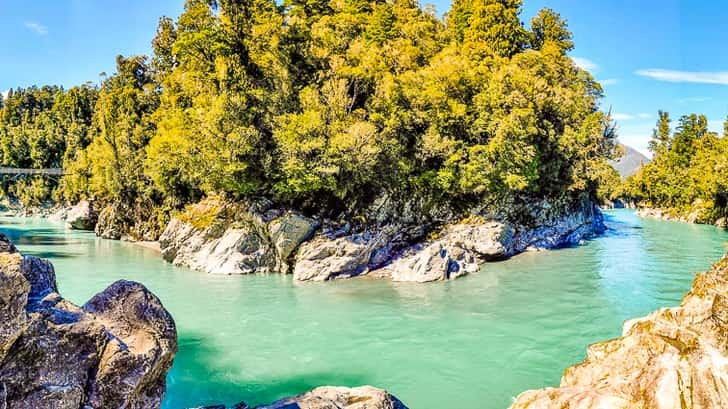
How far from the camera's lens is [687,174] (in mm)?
52656

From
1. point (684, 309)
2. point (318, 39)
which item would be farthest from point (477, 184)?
point (684, 309)

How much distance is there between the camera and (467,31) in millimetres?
33656

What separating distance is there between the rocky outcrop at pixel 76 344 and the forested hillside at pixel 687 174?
44630 millimetres

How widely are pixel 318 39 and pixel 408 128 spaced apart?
6.72 m

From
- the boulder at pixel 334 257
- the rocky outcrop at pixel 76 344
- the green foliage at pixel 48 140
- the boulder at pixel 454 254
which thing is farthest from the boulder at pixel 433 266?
the green foliage at pixel 48 140

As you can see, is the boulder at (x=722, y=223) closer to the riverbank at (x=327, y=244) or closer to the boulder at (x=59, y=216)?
the riverbank at (x=327, y=244)

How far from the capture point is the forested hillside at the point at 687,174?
4338 centimetres

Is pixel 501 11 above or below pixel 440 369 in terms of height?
above

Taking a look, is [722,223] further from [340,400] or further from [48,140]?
[48,140]

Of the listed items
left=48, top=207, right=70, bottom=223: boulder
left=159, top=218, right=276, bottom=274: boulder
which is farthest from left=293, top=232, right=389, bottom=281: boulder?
left=48, top=207, right=70, bottom=223: boulder

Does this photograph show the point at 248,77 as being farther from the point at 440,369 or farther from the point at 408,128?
the point at 440,369

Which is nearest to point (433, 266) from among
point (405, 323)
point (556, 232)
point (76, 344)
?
point (405, 323)

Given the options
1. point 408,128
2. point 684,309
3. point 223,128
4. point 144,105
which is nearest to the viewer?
point 684,309

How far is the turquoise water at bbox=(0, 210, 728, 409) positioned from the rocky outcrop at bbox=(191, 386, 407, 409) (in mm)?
2270
